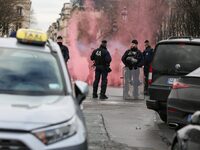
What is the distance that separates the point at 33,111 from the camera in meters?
5.21

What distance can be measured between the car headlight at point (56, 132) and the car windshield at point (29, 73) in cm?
82

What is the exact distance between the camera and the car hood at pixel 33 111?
5.00 meters

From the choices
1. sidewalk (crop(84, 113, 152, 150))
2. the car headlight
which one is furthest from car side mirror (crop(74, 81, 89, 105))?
sidewalk (crop(84, 113, 152, 150))

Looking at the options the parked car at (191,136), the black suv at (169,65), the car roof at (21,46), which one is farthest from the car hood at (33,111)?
the black suv at (169,65)

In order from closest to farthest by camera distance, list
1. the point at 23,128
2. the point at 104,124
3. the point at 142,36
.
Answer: the point at 23,128 → the point at 104,124 → the point at 142,36

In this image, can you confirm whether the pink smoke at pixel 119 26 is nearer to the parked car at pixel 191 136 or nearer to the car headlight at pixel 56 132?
the parked car at pixel 191 136

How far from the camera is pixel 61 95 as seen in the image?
593 centimetres

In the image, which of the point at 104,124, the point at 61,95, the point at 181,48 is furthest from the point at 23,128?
the point at 181,48

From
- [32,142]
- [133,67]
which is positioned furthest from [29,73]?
[133,67]

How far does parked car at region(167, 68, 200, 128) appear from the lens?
854 centimetres

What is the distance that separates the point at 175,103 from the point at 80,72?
22306 mm

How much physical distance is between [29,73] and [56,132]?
4.45ft

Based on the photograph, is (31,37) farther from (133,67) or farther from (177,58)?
(133,67)

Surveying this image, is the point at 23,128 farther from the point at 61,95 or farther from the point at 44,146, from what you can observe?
the point at 61,95
